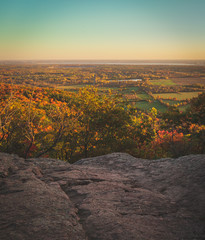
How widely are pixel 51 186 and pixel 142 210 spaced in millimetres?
3966

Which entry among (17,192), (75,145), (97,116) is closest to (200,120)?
(97,116)

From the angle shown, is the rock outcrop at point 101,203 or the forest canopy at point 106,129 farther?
the forest canopy at point 106,129

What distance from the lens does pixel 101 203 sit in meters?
6.45

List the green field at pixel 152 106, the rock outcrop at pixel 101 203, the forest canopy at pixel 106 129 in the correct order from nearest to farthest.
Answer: the rock outcrop at pixel 101 203, the forest canopy at pixel 106 129, the green field at pixel 152 106

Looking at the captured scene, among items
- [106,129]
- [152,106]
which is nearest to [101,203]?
[106,129]

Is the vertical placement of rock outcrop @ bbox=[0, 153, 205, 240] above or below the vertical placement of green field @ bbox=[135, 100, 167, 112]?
above

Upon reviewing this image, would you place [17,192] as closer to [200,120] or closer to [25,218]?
[25,218]

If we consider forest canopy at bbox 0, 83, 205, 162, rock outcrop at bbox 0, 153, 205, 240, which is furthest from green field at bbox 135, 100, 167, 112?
rock outcrop at bbox 0, 153, 205, 240

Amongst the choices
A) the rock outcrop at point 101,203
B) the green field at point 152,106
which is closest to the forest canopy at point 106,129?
the rock outcrop at point 101,203

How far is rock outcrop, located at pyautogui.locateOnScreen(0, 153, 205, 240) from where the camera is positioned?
4.76 metres

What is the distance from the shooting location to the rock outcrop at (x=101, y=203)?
4762 millimetres

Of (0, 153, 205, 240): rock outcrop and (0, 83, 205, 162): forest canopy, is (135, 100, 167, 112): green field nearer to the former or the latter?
(0, 83, 205, 162): forest canopy

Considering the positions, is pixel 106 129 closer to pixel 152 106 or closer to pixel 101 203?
pixel 101 203

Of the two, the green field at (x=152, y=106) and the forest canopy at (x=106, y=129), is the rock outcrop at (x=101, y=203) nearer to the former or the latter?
the forest canopy at (x=106, y=129)
